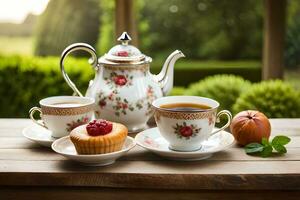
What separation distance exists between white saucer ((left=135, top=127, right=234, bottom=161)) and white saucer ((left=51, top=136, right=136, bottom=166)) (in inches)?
2.1

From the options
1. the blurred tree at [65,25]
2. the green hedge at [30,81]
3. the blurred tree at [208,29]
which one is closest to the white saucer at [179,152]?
the green hedge at [30,81]

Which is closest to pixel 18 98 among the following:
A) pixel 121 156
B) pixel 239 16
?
pixel 239 16

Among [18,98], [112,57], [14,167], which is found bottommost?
[18,98]

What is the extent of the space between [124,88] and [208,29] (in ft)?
7.44

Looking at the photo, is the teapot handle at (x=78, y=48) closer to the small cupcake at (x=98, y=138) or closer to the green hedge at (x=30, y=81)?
the small cupcake at (x=98, y=138)

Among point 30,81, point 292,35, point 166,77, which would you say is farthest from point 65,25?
point 166,77

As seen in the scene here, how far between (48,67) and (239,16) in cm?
134

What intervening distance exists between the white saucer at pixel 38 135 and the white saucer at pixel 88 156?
0.06 m

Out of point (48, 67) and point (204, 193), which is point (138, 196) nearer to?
point (204, 193)

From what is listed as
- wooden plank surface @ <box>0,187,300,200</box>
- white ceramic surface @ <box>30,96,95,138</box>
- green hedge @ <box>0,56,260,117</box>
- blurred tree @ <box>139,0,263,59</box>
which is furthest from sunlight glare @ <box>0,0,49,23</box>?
wooden plank surface @ <box>0,187,300,200</box>

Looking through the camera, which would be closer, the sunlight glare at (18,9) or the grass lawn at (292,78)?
the grass lawn at (292,78)

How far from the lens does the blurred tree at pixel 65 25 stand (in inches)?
150

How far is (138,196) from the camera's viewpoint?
1.30 m

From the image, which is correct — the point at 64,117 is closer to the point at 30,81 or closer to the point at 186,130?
the point at 186,130
